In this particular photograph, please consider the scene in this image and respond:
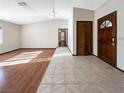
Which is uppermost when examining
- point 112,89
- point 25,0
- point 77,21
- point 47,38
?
point 25,0

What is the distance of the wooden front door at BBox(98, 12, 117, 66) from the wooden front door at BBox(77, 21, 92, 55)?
A: 1193mm

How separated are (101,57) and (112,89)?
3.67 meters

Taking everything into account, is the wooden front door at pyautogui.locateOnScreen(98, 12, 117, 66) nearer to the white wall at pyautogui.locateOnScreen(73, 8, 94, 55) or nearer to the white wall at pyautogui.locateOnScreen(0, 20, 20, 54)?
the white wall at pyautogui.locateOnScreen(73, 8, 94, 55)

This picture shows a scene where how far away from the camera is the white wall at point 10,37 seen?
1004 centimetres

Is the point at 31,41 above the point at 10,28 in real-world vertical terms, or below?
below

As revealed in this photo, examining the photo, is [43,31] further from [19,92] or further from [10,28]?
[19,92]

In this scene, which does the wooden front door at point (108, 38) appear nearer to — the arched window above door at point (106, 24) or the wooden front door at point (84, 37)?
the arched window above door at point (106, 24)

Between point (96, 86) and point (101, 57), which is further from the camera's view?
point (101, 57)

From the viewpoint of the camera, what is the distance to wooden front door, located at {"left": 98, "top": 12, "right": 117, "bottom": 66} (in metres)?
5.04

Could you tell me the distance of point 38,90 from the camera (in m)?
2.99

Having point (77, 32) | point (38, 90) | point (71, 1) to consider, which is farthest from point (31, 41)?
point (38, 90)

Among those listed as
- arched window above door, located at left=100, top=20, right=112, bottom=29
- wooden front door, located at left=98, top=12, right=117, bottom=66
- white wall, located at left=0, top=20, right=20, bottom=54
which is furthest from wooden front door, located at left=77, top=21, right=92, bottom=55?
white wall, located at left=0, top=20, right=20, bottom=54

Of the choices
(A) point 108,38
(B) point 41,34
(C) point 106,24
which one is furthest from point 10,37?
(A) point 108,38

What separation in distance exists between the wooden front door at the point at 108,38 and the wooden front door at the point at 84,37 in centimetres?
119
